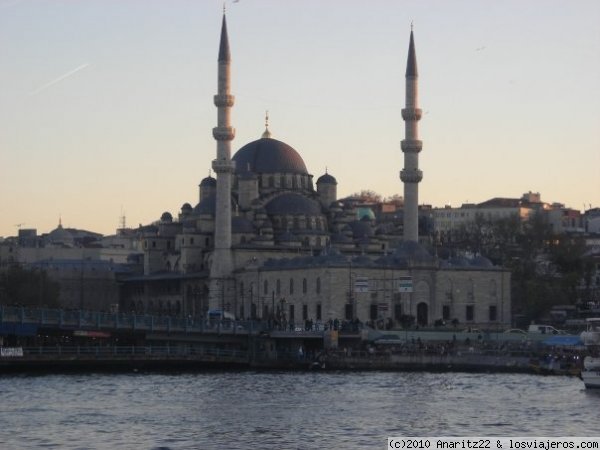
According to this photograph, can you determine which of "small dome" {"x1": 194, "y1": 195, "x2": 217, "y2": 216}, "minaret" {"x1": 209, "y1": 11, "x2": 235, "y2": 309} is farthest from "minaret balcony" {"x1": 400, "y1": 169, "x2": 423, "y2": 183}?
"small dome" {"x1": 194, "y1": 195, "x2": 217, "y2": 216}

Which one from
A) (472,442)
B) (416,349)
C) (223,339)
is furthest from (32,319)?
(472,442)

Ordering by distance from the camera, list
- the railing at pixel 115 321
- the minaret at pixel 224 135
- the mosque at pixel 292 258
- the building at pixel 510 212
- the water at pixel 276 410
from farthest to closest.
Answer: the building at pixel 510 212 < the minaret at pixel 224 135 < the mosque at pixel 292 258 < the railing at pixel 115 321 < the water at pixel 276 410

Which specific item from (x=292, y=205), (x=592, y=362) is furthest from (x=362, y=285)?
(x=592, y=362)

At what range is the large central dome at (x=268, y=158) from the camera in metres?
124

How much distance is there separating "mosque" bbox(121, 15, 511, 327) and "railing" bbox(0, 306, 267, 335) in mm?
11959

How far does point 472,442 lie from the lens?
146ft

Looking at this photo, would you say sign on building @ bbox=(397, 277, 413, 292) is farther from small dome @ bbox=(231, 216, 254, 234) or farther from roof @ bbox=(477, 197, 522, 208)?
roof @ bbox=(477, 197, 522, 208)

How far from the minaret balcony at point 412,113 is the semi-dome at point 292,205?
1741cm

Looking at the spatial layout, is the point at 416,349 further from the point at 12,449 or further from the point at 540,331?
the point at 12,449

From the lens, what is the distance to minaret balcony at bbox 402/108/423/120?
106 m

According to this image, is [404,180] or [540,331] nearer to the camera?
[540,331]

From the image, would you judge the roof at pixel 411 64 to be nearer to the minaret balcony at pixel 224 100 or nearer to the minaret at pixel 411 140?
the minaret at pixel 411 140

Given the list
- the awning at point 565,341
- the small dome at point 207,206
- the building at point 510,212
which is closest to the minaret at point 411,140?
the small dome at point 207,206

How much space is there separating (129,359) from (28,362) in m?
5.52
